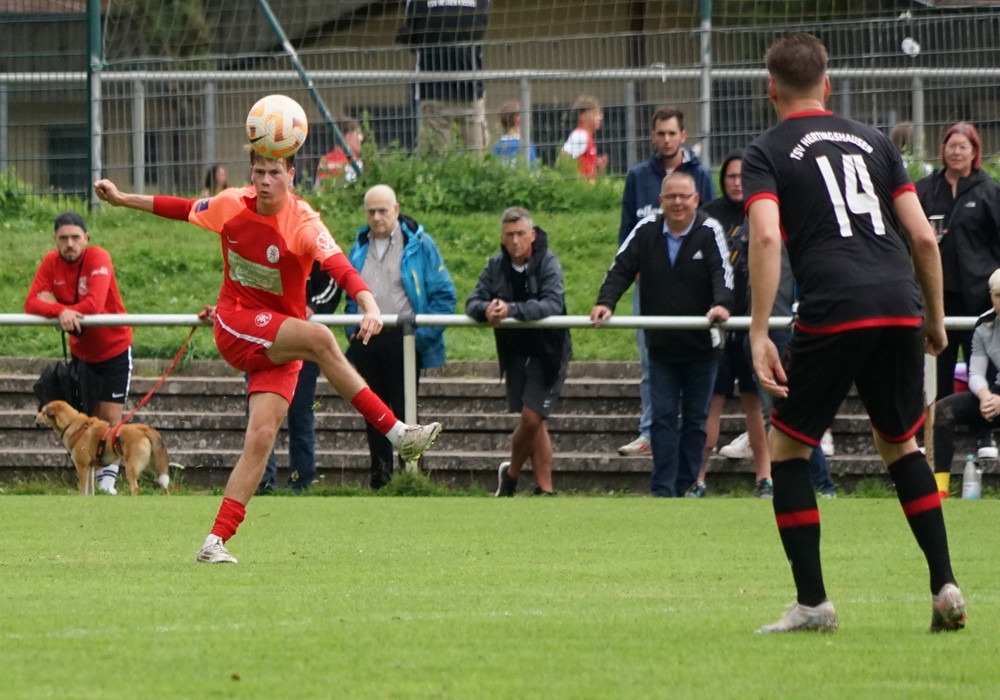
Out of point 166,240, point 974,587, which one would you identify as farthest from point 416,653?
point 166,240

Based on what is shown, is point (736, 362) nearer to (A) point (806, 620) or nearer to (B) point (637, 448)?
(B) point (637, 448)

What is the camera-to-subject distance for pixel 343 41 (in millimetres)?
21141

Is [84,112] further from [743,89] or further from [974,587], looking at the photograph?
[974,587]

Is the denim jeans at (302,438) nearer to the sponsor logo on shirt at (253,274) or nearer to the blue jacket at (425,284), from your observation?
the blue jacket at (425,284)

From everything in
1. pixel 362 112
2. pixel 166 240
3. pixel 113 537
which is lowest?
pixel 113 537

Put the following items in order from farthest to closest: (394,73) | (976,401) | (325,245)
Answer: (394,73) < (976,401) < (325,245)

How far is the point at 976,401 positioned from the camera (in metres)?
12.5

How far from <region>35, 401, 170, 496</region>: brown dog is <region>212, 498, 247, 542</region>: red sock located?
16.7 feet

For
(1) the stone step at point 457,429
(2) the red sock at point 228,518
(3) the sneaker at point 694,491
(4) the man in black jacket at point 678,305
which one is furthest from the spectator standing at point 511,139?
(2) the red sock at point 228,518

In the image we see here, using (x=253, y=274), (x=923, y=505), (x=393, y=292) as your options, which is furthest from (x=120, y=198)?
(x=393, y=292)

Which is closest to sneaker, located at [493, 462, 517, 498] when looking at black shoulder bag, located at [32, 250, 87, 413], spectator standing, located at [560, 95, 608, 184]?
black shoulder bag, located at [32, 250, 87, 413]

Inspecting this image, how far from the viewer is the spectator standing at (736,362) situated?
13.3 metres

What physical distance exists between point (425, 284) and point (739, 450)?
2.85 metres

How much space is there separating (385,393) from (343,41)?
8.27 metres
